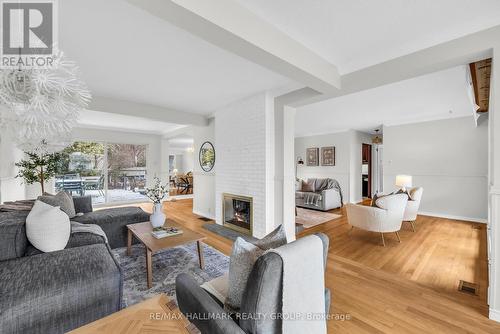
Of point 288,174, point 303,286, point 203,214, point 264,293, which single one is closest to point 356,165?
point 288,174

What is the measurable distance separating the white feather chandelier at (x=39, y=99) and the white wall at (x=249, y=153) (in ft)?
8.81

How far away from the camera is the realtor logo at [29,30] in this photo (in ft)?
3.39

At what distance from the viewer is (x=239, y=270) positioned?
121 cm

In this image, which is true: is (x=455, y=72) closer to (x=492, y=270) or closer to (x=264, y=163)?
Result: (x=492, y=270)

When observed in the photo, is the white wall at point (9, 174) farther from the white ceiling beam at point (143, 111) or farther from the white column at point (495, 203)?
the white column at point (495, 203)

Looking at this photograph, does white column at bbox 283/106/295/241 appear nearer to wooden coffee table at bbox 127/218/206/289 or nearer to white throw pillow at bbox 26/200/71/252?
wooden coffee table at bbox 127/218/206/289

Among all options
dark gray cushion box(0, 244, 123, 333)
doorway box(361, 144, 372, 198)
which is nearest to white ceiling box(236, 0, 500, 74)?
dark gray cushion box(0, 244, 123, 333)

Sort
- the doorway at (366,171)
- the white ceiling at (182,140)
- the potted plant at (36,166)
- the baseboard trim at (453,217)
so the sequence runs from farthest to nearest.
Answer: the doorway at (366,171) → the white ceiling at (182,140) → the baseboard trim at (453,217) → the potted plant at (36,166)

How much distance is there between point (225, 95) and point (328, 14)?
2.28 metres

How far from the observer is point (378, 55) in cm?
232

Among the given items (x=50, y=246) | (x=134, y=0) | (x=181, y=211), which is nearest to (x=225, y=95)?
(x=134, y=0)

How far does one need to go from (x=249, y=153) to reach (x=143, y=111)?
7.34 ft

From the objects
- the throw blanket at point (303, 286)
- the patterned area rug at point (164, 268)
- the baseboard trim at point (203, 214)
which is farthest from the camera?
the baseboard trim at point (203, 214)

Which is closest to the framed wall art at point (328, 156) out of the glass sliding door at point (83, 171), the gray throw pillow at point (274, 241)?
the gray throw pillow at point (274, 241)
